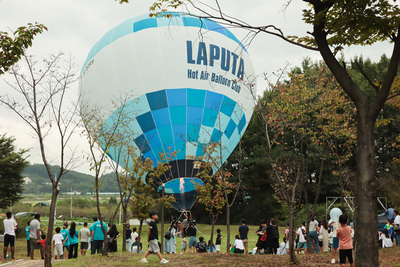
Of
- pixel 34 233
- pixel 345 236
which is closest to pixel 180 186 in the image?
pixel 34 233

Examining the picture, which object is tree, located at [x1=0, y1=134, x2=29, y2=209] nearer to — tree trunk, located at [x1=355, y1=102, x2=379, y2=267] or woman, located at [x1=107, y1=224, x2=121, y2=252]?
woman, located at [x1=107, y1=224, x2=121, y2=252]

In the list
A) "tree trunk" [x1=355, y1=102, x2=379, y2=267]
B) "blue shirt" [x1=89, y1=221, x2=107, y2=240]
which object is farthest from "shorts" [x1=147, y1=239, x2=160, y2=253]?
"tree trunk" [x1=355, y1=102, x2=379, y2=267]

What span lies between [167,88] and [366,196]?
41.3 ft

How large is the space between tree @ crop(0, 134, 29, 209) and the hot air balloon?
17.5 m

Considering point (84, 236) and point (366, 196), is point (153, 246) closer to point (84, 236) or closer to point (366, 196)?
point (84, 236)

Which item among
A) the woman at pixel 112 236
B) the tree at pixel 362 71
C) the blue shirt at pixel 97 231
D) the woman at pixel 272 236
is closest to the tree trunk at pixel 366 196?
the tree at pixel 362 71

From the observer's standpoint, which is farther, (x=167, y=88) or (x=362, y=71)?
(x=167, y=88)

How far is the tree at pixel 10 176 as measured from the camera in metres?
30.4

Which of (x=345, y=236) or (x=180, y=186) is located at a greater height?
(x=180, y=186)

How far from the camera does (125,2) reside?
721cm

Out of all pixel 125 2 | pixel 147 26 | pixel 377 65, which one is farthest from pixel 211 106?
pixel 377 65

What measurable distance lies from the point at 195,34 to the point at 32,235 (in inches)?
467

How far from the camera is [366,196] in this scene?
19.0 feet

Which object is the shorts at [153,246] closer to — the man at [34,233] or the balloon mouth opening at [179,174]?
the man at [34,233]
